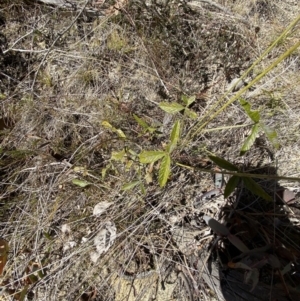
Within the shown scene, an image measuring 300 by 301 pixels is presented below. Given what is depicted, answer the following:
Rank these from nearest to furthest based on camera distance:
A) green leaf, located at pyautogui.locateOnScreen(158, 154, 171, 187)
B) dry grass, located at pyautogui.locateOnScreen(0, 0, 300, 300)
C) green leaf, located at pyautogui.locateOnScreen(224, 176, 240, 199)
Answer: green leaf, located at pyautogui.locateOnScreen(224, 176, 240, 199) → green leaf, located at pyautogui.locateOnScreen(158, 154, 171, 187) → dry grass, located at pyautogui.locateOnScreen(0, 0, 300, 300)

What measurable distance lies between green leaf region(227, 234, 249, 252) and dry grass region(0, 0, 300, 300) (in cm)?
23

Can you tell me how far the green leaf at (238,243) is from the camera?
1475 millimetres

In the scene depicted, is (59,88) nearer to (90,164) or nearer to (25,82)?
(25,82)

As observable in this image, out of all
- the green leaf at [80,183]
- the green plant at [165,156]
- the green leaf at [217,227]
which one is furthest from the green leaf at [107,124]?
the green leaf at [217,227]

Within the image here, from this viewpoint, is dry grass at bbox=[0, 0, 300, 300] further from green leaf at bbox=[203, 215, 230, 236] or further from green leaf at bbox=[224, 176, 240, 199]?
green leaf at bbox=[224, 176, 240, 199]

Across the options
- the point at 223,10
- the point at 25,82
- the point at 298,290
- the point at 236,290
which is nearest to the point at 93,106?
the point at 25,82

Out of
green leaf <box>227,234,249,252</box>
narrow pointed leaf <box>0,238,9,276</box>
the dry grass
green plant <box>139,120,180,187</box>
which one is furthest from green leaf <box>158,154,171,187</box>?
narrow pointed leaf <box>0,238,9,276</box>

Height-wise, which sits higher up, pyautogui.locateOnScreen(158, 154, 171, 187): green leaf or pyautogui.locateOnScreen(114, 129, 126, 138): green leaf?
pyautogui.locateOnScreen(158, 154, 171, 187): green leaf

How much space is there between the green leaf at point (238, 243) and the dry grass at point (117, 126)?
0.23 m

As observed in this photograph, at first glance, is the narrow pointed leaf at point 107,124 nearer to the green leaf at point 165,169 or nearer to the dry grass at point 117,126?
the dry grass at point 117,126

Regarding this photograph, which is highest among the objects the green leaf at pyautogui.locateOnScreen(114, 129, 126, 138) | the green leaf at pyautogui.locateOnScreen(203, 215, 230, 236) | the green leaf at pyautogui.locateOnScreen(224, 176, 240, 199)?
the green leaf at pyautogui.locateOnScreen(224, 176, 240, 199)

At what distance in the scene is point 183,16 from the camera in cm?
204

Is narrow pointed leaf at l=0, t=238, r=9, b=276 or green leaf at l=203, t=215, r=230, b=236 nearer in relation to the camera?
green leaf at l=203, t=215, r=230, b=236

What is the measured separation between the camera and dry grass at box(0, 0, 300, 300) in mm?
1734
